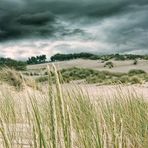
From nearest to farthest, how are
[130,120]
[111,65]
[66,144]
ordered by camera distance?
[66,144] → [130,120] → [111,65]

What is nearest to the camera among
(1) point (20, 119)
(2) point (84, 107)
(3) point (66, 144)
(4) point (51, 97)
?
(4) point (51, 97)

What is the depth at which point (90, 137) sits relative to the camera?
2.70m

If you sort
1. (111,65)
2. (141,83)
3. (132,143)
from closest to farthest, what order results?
1. (132,143)
2. (141,83)
3. (111,65)

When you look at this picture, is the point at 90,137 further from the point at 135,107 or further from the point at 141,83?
the point at 141,83

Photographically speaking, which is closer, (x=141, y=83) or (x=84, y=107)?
(x=84, y=107)

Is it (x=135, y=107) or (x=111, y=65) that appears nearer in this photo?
(x=135, y=107)

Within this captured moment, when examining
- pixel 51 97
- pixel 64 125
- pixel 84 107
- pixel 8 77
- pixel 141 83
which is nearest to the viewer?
pixel 51 97

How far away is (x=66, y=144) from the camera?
1695 millimetres

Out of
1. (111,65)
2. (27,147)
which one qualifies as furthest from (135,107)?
(111,65)

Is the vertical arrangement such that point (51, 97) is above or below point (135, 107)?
above

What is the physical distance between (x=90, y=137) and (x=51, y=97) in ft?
4.61

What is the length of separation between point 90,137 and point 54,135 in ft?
4.39

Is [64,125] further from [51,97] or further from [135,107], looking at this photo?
[135,107]

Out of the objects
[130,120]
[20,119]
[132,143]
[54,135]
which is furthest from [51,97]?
[20,119]
